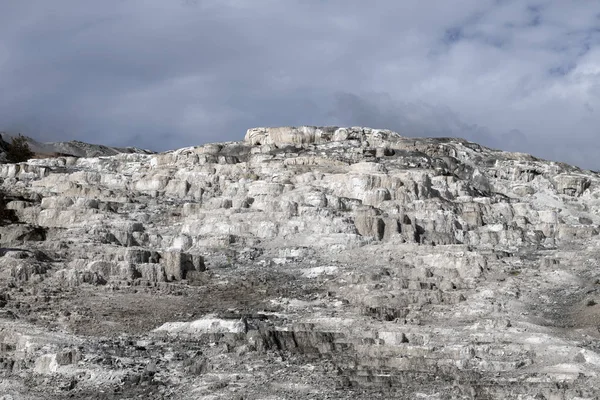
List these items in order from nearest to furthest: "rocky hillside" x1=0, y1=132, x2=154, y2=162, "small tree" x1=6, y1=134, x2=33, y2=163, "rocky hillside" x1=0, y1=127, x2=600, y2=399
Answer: "rocky hillside" x1=0, y1=127, x2=600, y2=399, "small tree" x1=6, y1=134, x2=33, y2=163, "rocky hillside" x1=0, y1=132, x2=154, y2=162

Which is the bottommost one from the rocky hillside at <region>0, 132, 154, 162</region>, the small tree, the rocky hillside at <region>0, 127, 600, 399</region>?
the rocky hillside at <region>0, 127, 600, 399</region>

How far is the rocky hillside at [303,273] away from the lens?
32.9 meters

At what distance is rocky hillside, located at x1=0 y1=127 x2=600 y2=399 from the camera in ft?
108

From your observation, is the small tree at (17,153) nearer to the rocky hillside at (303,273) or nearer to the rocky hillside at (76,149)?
the rocky hillside at (303,273)

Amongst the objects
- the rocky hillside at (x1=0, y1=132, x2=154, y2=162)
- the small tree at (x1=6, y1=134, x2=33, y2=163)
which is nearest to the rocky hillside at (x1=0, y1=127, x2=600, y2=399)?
the small tree at (x1=6, y1=134, x2=33, y2=163)

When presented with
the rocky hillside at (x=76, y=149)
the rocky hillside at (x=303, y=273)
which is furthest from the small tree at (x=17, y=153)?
the rocky hillside at (x=76, y=149)

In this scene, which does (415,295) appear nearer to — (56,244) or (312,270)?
(312,270)

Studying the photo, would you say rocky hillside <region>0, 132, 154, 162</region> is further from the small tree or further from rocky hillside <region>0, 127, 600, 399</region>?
rocky hillside <region>0, 127, 600, 399</region>

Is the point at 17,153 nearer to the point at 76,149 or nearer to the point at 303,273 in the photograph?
the point at 76,149

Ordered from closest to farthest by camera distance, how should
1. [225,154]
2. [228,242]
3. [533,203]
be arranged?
[228,242], [533,203], [225,154]

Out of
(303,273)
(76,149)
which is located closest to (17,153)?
(76,149)

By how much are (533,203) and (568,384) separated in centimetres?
3363

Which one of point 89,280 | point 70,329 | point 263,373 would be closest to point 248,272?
point 89,280

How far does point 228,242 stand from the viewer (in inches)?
2032
